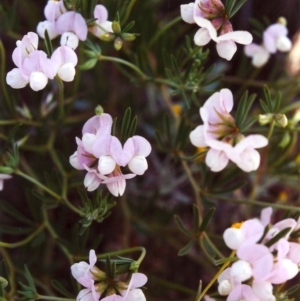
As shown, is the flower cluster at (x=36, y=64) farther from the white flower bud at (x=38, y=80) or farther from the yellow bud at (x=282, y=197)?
the yellow bud at (x=282, y=197)

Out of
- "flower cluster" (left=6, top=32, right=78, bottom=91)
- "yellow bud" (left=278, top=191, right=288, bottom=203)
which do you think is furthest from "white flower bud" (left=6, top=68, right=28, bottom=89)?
"yellow bud" (left=278, top=191, right=288, bottom=203)

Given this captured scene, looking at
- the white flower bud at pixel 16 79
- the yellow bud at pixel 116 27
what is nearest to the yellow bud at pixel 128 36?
the yellow bud at pixel 116 27

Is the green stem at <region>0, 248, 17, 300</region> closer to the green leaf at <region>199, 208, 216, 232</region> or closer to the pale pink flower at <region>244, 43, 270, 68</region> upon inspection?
the green leaf at <region>199, 208, 216, 232</region>

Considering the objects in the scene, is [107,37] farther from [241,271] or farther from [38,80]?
[241,271]

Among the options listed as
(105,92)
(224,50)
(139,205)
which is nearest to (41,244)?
(139,205)

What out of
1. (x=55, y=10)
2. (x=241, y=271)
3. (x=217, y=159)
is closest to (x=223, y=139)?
(x=217, y=159)
